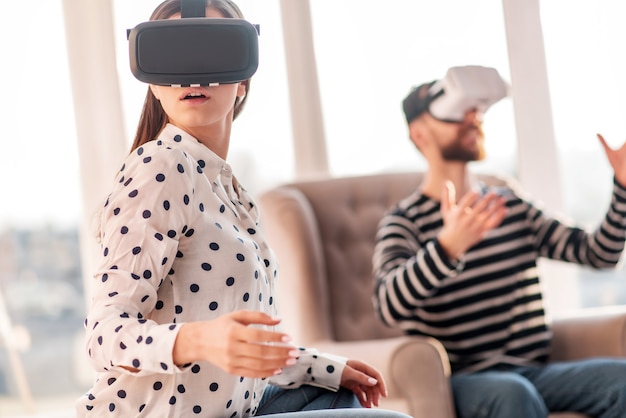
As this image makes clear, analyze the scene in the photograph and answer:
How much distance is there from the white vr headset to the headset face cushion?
1086 millimetres

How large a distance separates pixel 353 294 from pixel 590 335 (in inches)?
26.1

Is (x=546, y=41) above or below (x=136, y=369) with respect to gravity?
above

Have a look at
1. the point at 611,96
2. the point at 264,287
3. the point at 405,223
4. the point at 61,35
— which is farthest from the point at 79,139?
the point at 264,287

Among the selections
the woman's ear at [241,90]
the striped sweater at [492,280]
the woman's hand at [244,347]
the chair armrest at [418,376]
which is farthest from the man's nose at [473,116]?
the woman's hand at [244,347]

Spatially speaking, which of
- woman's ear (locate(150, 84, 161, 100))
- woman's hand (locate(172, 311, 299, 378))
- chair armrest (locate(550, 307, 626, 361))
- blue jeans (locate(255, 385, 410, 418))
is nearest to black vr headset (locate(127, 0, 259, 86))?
woman's ear (locate(150, 84, 161, 100))

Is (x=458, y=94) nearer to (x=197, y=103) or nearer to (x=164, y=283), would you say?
(x=197, y=103)

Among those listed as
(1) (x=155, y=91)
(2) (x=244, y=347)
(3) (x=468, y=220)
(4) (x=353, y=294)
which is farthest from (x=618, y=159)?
(2) (x=244, y=347)

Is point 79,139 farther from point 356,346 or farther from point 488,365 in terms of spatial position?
point 488,365

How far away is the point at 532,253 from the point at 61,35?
6.19 feet

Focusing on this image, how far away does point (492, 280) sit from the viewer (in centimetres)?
218

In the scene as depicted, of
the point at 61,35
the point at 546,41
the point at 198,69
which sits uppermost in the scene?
the point at 61,35

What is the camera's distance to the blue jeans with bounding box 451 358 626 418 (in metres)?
1.86

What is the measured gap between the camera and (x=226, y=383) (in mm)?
1036

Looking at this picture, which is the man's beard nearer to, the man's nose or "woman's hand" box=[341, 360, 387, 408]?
the man's nose
